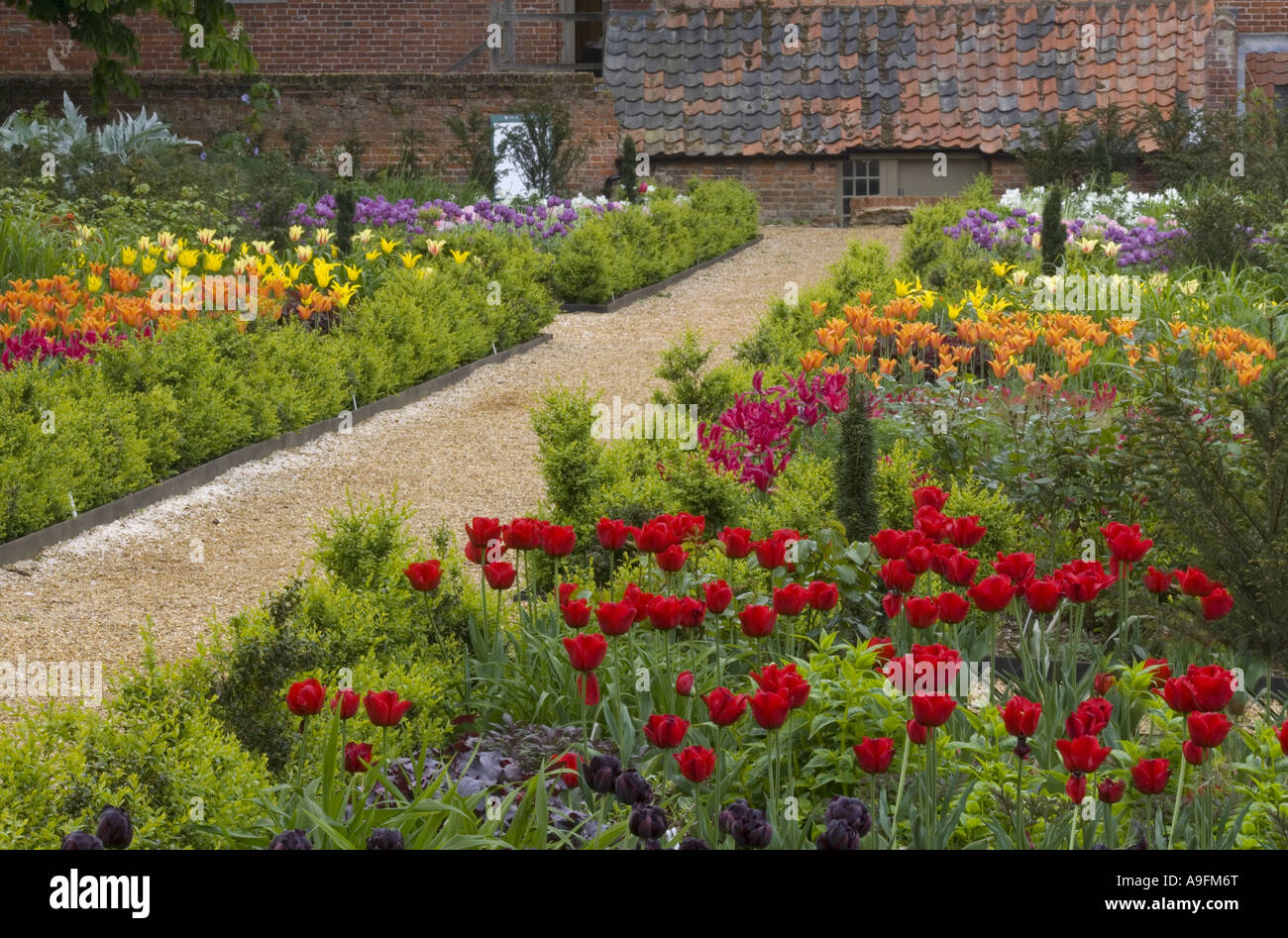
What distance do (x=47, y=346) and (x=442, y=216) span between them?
7.21 m

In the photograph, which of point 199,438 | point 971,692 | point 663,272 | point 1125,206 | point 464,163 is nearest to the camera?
point 971,692

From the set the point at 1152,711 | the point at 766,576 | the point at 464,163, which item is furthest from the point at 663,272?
the point at 1152,711

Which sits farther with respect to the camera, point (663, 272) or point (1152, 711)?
point (663, 272)

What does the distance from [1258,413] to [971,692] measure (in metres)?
1.35

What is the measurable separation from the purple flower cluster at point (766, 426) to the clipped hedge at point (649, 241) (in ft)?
19.1

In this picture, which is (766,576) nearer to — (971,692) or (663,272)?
(971,692)

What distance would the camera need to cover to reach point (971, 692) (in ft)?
13.8

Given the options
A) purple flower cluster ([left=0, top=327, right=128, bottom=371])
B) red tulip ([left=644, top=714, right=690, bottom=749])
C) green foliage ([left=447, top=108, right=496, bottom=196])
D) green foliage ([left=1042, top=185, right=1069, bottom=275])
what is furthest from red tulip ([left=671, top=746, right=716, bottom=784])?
green foliage ([left=447, top=108, right=496, bottom=196])

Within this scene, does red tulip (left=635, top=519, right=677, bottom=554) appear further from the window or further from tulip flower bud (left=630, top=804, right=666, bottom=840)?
the window

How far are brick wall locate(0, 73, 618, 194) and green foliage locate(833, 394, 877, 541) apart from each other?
47.8ft

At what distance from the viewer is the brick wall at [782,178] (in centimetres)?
1952

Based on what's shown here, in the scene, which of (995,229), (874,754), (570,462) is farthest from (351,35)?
(874,754)

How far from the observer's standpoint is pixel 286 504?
722 cm

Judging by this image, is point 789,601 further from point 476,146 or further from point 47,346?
point 476,146
